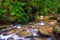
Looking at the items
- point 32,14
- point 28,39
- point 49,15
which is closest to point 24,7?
point 32,14

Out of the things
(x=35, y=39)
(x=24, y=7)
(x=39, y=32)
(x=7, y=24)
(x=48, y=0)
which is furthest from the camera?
(x=48, y=0)

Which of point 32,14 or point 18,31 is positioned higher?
point 32,14

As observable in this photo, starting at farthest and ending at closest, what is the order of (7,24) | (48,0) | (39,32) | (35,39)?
(48,0) → (7,24) → (39,32) → (35,39)

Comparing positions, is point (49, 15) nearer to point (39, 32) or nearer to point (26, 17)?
point (26, 17)

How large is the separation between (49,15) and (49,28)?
46.1 inches

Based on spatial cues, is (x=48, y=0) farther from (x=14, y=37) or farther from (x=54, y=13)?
(x=14, y=37)

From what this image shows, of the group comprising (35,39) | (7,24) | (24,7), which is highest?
(24,7)

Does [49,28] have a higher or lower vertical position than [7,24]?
lower

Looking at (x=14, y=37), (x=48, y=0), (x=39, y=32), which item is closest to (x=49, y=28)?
(x=39, y=32)

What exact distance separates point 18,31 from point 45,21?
1078 millimetres

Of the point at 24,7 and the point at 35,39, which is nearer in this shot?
the point at 35,39

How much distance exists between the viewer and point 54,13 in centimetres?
645

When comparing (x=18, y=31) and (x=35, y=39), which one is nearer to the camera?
(x=35, y=39)

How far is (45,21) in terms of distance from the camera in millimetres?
6000
